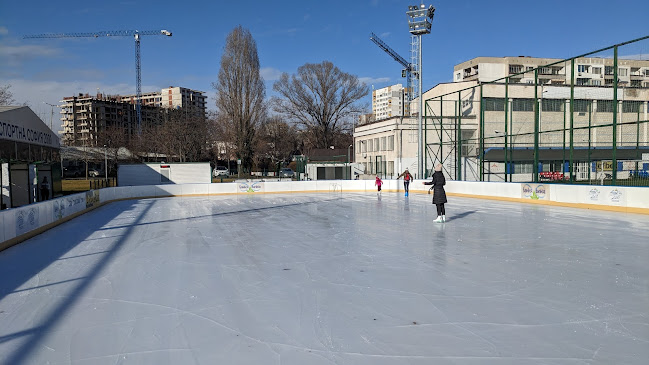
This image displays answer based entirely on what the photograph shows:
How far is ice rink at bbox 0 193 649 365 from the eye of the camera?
367cm

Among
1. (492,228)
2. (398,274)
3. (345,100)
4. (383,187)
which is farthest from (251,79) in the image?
(398,274)

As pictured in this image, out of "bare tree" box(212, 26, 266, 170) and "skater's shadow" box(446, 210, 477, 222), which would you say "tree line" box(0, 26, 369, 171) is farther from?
"skater's shadow" box(446, 210, 477, 222)

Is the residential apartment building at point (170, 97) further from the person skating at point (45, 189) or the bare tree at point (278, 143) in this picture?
the person skating at point (45, 189)

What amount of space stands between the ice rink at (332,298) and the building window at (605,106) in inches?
736

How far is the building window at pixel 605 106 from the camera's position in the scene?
1005 inches

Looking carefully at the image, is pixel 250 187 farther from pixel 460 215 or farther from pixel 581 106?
pixel 581 106

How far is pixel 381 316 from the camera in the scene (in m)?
4.48

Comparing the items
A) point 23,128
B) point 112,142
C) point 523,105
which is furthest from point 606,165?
point 112,142

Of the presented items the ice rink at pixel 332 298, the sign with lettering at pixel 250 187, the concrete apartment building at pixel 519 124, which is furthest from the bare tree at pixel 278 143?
the ice rink at pixel 332 298

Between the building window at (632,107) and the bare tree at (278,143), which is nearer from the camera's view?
the building window at (632,107)

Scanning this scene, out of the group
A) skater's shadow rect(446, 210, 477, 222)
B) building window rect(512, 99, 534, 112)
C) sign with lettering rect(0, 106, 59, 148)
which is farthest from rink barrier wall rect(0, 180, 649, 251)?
building window rect(512, 99, 534, 112)

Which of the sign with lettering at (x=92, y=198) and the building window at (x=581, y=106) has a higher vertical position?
the building window at (x=581, y=106)

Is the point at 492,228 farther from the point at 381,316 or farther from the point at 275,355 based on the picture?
the point at 275,355

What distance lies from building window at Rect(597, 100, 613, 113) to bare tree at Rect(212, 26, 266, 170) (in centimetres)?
2987
